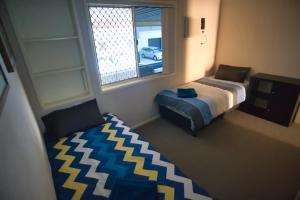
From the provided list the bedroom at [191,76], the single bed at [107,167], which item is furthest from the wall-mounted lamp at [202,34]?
the single bed at [107,167]

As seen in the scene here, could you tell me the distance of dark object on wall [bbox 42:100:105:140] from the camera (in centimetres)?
189

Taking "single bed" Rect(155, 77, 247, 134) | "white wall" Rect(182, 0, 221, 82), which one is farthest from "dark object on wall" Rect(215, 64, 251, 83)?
"white wall" Rect(182, 0, 221, 82)

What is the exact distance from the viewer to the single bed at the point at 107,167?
4.16 ft

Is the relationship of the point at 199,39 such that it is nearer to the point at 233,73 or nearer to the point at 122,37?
the point at 233,73

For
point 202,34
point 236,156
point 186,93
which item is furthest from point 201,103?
point 202,34

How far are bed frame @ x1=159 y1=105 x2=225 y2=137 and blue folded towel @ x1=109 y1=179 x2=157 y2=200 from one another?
1402 mm

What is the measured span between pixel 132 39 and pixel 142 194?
2.11 metres

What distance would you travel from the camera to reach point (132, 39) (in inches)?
99.9

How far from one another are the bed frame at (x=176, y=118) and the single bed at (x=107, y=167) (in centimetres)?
99

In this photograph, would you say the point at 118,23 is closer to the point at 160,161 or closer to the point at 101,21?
the point at 101,21

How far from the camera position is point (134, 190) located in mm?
1217

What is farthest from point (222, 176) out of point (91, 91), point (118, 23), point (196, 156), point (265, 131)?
point (118, 23)

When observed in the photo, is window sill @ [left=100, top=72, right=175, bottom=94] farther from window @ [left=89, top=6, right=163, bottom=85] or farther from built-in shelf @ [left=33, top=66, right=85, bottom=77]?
built-in shelf @ [left=33, top=66, right=85, bottom=77]

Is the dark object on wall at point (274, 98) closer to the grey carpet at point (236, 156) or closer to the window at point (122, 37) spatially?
the grey carpet at point (236, 156)
